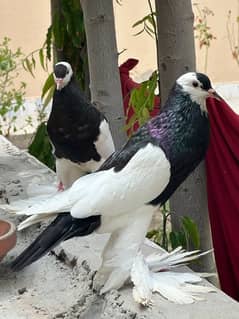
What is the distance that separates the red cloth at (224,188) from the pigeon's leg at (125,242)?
437 millimetres

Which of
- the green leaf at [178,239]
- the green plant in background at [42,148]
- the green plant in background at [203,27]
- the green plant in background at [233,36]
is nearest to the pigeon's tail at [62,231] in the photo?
the green leaf at [178,239]

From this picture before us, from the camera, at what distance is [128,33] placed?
12.3 feet

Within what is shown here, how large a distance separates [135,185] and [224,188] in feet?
1.63

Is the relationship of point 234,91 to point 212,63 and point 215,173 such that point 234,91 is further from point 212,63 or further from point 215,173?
point 215,173

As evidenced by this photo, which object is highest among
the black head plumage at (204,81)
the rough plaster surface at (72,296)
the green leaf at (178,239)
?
the black head plumage at (204,81)

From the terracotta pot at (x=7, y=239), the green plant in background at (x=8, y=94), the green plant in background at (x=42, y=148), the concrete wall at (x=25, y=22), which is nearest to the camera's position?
the terracotta pot at (x=7, y=239)

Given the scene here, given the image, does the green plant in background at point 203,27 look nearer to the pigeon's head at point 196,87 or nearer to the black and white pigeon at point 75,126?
the black and white pigeon at point 75,126

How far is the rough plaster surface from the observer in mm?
1116

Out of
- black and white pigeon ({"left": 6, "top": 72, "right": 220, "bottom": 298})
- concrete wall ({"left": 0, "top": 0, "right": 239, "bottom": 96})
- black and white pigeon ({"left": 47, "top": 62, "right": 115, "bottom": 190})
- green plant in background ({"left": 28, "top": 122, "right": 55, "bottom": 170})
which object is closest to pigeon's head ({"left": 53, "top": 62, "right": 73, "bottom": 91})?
black and white pigeon ({"left": 47, "top": 62, "right": 115, "bottom": 190})

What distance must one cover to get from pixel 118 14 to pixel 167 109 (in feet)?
8.48

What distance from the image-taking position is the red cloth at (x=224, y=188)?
5.13ft

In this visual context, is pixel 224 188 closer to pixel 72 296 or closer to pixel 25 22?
pixel 72 296

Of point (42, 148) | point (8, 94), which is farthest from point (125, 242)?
point (8, 94)

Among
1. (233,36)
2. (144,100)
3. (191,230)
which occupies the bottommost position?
(233,36)
